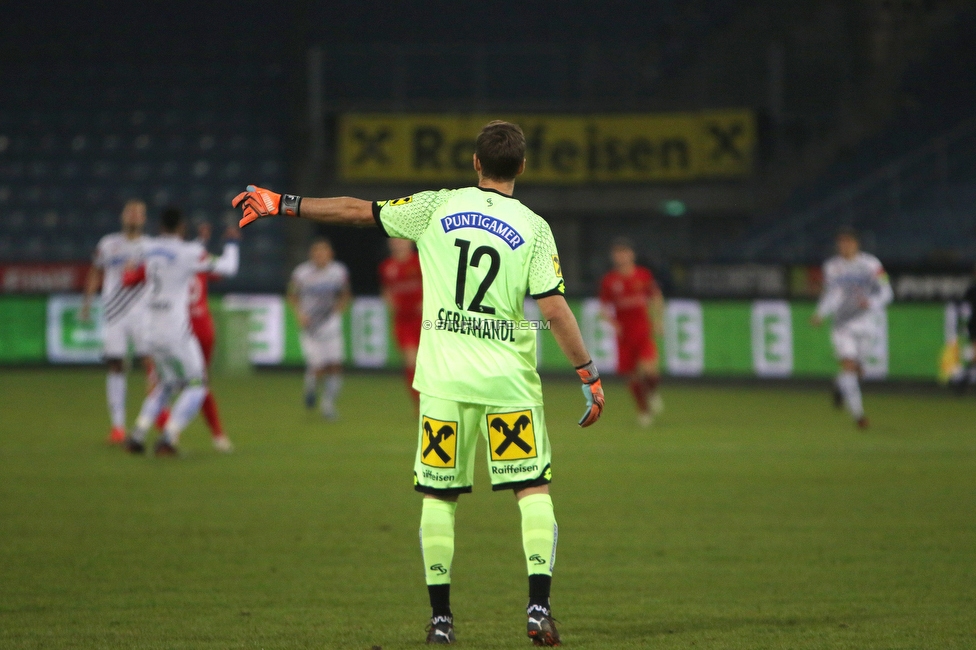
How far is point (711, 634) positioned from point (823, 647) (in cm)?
49

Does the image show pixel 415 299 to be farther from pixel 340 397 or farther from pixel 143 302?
pixel 340 397

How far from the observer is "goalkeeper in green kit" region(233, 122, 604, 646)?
5.25 m

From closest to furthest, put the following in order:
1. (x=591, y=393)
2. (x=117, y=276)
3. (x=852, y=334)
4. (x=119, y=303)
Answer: (x=591, y=393) → (x=117, y=276) → (x=119, y=303) → (x=852, y=334)

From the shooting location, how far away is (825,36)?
1115 inches

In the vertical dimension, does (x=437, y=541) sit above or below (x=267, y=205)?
below

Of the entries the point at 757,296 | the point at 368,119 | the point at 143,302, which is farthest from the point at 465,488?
the point at 368,119

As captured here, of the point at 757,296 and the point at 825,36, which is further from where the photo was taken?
the point at 825,36

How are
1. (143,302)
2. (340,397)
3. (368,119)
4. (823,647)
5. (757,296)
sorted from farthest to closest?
(368,119)
(757,296)
(340,397)
(143,302)
(823,647)

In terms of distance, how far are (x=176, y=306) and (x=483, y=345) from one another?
7.21m

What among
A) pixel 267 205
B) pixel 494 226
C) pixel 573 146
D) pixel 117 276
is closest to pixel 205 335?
pixel 117 276

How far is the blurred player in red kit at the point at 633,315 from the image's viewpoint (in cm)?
1571

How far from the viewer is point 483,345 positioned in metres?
5.29

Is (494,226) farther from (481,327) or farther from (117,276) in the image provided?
(117,276)

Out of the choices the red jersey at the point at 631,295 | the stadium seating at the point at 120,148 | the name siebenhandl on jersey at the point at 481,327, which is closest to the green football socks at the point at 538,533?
the name siebenhandl on jersey at the point at 481,327
